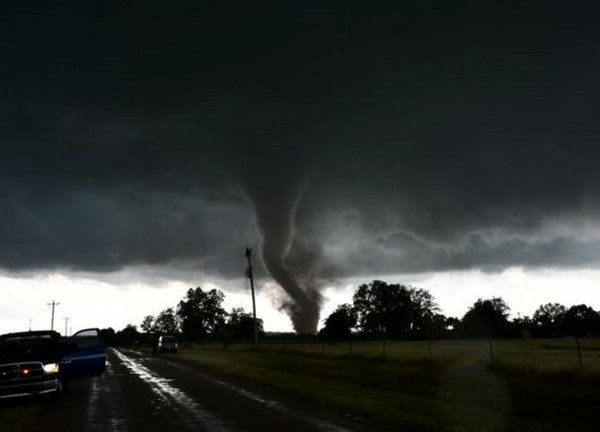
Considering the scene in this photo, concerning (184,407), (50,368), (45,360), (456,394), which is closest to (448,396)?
(456,394)

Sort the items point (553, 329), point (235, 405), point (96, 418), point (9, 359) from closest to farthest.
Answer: point (96, 418)
point (235, 405)
point (9, 359)
point (553, 329)

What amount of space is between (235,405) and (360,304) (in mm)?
178773

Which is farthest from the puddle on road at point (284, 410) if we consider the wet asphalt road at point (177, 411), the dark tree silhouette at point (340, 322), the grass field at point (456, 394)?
the dark tree silhouette at point (340, 322)

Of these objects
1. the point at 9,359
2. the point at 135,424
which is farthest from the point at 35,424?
the point at 9,359

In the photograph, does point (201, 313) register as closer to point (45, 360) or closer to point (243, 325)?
point (243, 325)

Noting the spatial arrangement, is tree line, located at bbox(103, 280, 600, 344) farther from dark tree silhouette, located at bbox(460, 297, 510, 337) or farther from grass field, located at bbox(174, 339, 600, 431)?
grass field, located at bbox(174, 339, 600, 431)

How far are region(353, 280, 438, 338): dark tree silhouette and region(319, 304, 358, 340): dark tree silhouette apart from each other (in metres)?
2.76

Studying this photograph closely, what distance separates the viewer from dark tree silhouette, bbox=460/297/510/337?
527 ft

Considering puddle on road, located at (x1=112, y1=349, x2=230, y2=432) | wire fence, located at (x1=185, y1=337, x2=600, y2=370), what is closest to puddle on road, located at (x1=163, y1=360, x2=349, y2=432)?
puddle on road, located at (x1=112, y1=349, x2=230, y2=432)

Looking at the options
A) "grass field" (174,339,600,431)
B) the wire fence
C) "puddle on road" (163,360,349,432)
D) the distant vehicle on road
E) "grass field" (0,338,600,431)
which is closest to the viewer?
"puddle on road" (163,360,349,432)

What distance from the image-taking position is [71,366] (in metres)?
19.7

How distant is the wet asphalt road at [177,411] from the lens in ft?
38.3

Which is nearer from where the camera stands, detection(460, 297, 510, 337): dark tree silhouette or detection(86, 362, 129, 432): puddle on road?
detection(86, 362, 129, 432): puddle on road

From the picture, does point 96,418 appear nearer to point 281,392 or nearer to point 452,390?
point 281,392
